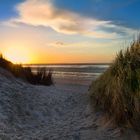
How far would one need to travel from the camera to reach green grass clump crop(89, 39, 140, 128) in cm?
602

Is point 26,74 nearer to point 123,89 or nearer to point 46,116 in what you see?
point 46,116

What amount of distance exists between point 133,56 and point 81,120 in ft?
5.65

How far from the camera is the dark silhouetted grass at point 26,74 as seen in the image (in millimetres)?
10469

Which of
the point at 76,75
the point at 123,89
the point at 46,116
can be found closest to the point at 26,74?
the point at 46,116

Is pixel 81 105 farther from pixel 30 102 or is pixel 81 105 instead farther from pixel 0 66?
pixel 0 66

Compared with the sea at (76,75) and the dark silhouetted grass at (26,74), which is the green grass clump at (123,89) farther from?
the dark silhouetted grass at (26,74)

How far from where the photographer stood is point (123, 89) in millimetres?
6219

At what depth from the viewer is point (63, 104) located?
27.7ft

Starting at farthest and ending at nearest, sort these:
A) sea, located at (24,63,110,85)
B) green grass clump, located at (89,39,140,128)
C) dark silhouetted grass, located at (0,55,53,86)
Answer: sea, located at (24,63,110,85), dark silhouetted grass, located at (0,55,53,86), green grass clump, located at (89,39,140,128)

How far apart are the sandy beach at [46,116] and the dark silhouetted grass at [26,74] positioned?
95 centimetres

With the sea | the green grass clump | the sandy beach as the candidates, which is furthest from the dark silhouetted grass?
the green grass clump

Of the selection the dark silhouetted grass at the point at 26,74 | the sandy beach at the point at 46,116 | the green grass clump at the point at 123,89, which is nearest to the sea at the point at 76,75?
the green grass clump at the point at 123,89

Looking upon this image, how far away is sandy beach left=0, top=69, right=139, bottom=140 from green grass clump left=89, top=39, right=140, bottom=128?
0.84ft

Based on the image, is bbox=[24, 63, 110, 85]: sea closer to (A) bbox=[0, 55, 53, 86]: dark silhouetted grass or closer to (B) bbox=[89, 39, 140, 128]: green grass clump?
(B) bbox=[89, 39, 140, 128]: green grass clump
